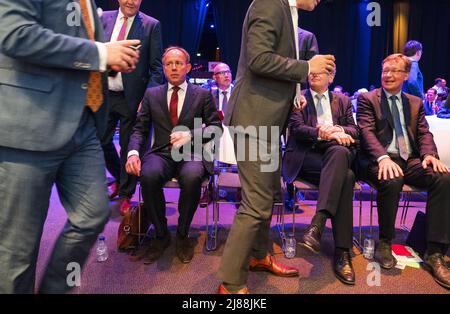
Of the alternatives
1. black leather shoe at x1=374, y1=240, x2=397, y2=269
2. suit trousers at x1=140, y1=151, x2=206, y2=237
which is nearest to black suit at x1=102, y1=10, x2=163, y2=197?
suit trousers at x1=140, y1=151, x2=206, y2=237

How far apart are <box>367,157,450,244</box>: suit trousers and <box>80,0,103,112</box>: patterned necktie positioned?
1890mm

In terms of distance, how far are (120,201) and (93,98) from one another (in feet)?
6.85

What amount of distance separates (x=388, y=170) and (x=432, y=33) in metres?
9.16

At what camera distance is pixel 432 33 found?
1012cm

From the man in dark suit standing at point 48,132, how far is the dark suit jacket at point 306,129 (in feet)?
5.21

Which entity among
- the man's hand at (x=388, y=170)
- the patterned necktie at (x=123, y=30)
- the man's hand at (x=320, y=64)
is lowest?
the man's hand at (x=388, y=170)

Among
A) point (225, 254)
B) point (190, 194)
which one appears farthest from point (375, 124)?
point (225, 254)

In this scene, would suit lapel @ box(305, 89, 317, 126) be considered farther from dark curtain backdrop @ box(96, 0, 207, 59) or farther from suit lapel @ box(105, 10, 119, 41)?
dark curtain backdrop @ box(96, 0, 207, 59)

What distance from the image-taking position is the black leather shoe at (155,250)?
260cm

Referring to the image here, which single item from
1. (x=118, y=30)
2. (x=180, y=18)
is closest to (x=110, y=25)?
(x=118, y=30)

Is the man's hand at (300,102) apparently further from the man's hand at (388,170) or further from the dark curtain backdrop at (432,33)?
the dark curtain backdrop at (432,33)

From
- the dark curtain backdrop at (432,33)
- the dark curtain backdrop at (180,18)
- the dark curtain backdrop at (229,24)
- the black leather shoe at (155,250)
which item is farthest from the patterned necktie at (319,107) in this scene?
the dark curtain backdrop at (432,33)

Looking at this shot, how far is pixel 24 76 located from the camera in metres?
1.43

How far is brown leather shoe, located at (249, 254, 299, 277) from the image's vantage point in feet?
8.02
